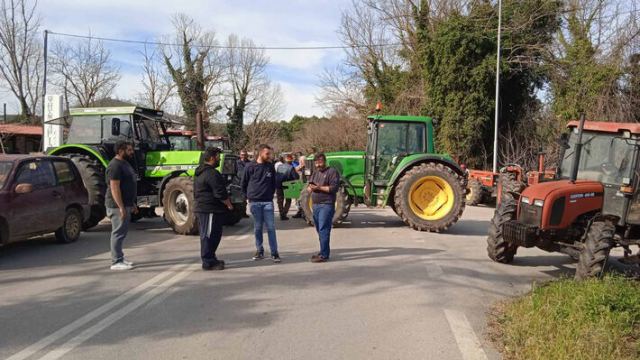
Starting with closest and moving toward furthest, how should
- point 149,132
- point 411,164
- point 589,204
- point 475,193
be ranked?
point 589,204
point 411,164
point 149,132
point 475,193

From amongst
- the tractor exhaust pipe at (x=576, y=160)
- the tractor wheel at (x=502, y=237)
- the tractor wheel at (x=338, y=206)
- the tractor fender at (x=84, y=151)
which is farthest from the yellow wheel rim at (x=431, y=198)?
the tractor fender at (x=84, y=151)

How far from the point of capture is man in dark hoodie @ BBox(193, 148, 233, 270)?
751 centimetres

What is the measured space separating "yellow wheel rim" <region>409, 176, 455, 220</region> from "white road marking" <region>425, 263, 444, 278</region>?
12.9ft

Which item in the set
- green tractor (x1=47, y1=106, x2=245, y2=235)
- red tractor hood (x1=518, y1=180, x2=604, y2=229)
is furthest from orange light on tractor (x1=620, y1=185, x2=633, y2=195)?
green tractor (x1=47, y1=106, x2=245, y2=235)

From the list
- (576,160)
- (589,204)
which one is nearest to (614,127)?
(576,160)

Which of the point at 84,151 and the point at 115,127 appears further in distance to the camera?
the point at 84,151

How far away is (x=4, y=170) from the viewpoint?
8547mm

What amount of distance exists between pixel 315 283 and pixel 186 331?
7.29 feet

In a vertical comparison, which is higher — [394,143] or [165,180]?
[394,143]

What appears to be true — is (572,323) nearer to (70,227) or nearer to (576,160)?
(576,160)

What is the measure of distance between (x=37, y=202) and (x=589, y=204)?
850 centimetres

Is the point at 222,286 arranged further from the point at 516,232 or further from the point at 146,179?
the point at 146,179

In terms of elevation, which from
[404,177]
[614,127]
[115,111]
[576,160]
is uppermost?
[115,111]

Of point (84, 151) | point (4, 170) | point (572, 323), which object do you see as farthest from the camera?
point (84, 151)
